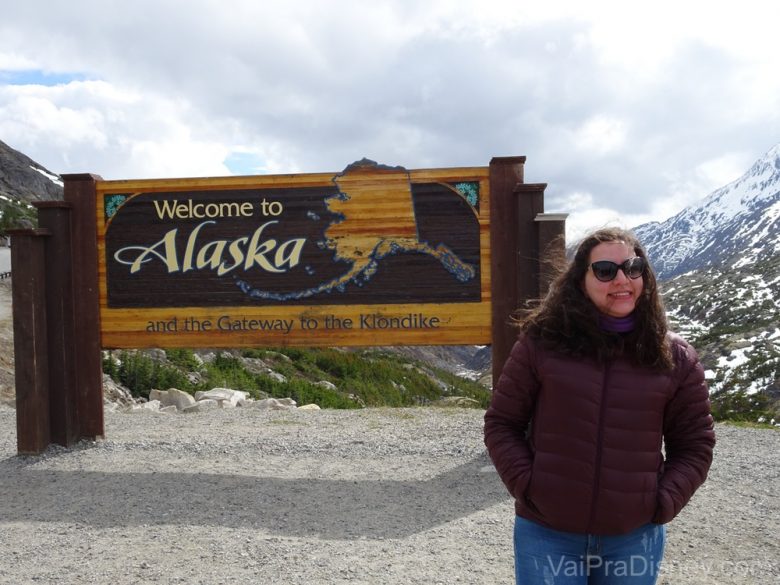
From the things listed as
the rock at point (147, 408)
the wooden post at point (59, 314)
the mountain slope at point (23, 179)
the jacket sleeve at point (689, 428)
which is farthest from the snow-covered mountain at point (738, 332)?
the mountain slope at point (23, 179)

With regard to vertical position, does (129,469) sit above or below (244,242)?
below

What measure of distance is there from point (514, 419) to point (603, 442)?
339 millimetres

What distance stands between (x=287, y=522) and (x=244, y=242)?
11.4 ft

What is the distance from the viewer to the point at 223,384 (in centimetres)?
1728

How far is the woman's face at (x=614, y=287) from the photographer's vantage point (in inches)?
101

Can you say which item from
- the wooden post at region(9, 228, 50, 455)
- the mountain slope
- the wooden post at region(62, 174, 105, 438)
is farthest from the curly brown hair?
the mountain slope

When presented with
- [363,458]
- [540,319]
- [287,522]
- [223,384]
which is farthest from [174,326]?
[223,384]

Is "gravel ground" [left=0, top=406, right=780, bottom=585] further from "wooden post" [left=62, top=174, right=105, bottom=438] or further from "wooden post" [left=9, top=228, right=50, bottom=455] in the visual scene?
"wooden post" [left=62, top=174, right=105, bottom=438]

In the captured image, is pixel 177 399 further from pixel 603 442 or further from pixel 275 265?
pixel 603 442

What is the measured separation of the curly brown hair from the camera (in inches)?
97.9

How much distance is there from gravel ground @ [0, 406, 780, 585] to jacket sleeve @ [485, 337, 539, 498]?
2.16 m

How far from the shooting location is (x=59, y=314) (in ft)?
25.7

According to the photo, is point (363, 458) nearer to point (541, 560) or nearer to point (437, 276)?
point (437, 276)

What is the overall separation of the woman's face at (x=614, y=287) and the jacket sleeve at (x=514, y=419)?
12.9 inches
